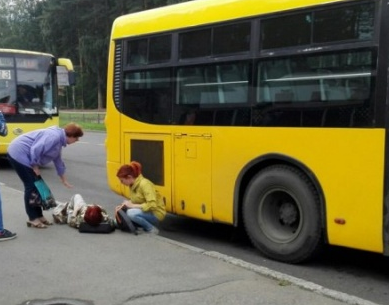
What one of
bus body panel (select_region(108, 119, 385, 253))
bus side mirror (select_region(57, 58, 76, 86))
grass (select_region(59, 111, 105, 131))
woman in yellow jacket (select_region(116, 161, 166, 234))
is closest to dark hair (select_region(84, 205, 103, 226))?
woman in yellow jacket (select_region(116, 161, 166, 234))

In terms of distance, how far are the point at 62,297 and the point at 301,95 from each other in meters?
2.95

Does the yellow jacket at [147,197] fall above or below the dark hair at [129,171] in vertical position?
below

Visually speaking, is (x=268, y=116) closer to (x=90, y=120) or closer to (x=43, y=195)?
(x=43, y=195)

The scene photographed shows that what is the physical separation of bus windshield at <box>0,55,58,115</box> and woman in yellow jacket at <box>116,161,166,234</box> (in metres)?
8.23

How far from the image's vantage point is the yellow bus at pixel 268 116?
17.0 feet

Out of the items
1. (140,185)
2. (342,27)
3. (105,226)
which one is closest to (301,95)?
(342,27)

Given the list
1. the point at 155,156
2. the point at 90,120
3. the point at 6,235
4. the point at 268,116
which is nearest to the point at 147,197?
the point at 155,156

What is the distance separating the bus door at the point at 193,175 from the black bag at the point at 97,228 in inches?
33.9

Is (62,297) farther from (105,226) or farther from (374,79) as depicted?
(374,79)

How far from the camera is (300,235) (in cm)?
574

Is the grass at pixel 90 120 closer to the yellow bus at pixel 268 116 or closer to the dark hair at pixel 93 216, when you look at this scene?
the yellow bus at pixel 268 116

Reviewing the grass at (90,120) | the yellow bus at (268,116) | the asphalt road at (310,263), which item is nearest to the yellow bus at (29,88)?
the asphalt road at (310,263)

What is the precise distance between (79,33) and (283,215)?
65273mm

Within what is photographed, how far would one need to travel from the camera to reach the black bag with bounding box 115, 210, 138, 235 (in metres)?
6.85
